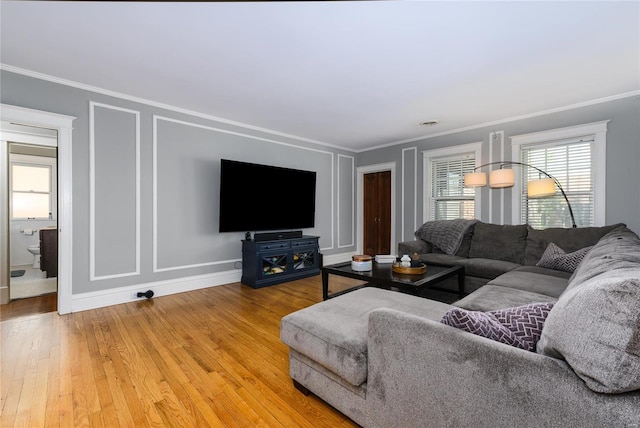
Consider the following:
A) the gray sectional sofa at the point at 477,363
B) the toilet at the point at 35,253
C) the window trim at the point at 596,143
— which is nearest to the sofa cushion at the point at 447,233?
the window trim at the point at 596,143

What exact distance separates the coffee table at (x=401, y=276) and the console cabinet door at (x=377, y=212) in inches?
91.7

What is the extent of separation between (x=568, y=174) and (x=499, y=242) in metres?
1.24

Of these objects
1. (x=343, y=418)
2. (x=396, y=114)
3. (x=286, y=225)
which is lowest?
(x=343, y=418)

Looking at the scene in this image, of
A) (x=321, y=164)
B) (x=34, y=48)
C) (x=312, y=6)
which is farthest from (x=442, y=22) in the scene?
(x=321, y=164)

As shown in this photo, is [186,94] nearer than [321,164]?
Yes

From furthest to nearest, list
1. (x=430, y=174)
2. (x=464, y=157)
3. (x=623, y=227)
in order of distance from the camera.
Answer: (x=430, y=174) < (x=464, y=157) < (x=623, y=227)

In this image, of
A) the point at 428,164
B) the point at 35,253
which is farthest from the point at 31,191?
the point at 428,164

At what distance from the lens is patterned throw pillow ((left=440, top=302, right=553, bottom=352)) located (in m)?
1.14

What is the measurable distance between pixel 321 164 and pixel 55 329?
4200 mm

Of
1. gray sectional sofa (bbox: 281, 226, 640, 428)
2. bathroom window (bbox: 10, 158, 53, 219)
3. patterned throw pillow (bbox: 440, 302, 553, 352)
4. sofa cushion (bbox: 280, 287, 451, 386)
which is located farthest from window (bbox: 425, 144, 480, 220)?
bathroom window (bbox: 10, 158, 53, 219)

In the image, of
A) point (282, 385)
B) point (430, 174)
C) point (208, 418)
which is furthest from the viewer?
point (430, 174)

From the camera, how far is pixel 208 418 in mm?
1607

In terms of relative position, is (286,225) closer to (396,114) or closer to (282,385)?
(396,114)

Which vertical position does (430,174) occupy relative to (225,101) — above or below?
below
